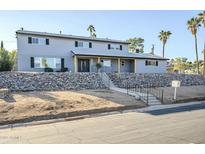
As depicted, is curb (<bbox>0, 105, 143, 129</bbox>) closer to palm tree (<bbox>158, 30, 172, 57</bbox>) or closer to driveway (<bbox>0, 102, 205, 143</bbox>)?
driveway (<bbox>0, 102, 205, 143</bbox>)

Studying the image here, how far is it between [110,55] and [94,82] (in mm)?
7504

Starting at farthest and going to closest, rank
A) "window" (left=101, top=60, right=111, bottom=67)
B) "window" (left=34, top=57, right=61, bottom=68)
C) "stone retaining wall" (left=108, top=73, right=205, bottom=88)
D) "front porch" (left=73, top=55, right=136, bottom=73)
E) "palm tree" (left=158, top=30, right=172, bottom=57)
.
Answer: "palm tree" (left=158, top=30, right=172, bottom=57), "window" (left=101, top=60, right=111, bottom=67), "front porch" (left=73, top=55, right=136, bottom=73), "window" (left=34, top=57, right=61, bottom=68), "stone retaining wall" (left=108, top=73, right=205, bottom=88)

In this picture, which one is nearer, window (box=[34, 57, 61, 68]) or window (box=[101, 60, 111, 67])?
window (box=[34, 57, 61, 68])

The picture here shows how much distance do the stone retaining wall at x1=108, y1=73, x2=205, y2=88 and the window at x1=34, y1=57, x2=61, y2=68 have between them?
682 centimetres

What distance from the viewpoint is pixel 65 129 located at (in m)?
9.51

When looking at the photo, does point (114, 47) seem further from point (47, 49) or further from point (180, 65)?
point (180, 65)

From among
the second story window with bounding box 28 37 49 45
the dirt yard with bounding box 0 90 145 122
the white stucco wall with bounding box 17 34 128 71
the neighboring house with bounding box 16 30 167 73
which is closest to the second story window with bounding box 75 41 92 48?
the neighboring house with bounding box 16 30 167 73

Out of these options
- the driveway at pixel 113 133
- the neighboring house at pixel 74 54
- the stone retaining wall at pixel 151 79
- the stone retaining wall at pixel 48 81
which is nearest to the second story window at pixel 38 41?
the neighboring house at pixel 74 54

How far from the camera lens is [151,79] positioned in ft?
92.1

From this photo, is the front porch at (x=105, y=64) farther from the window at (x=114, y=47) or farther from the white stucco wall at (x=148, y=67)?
the window at (x=114, y=47)

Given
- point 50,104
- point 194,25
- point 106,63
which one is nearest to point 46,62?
point 106,63

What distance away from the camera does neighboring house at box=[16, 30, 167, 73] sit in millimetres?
26312

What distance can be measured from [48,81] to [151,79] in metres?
13.1
